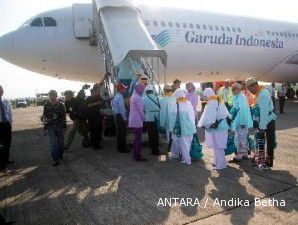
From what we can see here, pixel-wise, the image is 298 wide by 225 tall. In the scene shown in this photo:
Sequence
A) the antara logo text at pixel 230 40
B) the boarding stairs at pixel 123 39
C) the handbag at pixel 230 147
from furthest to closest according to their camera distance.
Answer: the antara logo text at pixel 230 40 < the boarding stairs at pixel 123 39 < the handbag at pixel 230 147

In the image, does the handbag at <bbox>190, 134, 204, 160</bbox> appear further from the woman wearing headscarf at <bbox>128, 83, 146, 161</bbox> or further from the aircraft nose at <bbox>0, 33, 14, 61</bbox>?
the aircraft nose at <bbox>0, 33, 14, 61</bbox>

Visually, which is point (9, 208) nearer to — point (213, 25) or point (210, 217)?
point (210, 217)

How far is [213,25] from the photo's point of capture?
667 inches

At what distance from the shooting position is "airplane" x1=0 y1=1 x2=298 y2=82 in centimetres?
1398

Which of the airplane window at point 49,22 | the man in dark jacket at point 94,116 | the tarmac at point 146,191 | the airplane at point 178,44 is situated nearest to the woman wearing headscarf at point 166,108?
the tarmac at point 146,191

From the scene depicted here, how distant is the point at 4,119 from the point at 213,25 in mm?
11797

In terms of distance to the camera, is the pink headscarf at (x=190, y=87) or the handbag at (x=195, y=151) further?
the pink headscarf at (x=190, y=87)

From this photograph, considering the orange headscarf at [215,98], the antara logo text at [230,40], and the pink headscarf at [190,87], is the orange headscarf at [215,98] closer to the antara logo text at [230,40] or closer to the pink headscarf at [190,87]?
the pink headscarf at [190,87]

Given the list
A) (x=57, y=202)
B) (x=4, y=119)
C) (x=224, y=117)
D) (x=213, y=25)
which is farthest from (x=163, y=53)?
(x=213, y=25)

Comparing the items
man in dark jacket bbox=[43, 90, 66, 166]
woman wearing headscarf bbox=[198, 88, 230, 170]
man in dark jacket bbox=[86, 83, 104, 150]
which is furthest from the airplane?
woman wearing headscarf bbox=[198, 88, 230, 170]

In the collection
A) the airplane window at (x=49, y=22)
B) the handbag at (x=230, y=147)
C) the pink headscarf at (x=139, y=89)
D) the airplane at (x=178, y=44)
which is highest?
the airplane window at (x=49, y=22)

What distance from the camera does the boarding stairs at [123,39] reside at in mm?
10352

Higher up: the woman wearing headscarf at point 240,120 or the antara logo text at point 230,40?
the antara logo text at point 230,40

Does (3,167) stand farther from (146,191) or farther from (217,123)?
(217,123)
